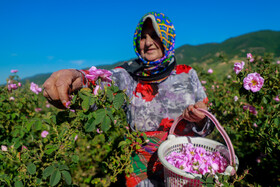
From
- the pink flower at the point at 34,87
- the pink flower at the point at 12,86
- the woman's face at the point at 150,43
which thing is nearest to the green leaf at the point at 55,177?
the woman's face at the point at 150,43

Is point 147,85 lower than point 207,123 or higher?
higher

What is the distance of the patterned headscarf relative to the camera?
171 cm

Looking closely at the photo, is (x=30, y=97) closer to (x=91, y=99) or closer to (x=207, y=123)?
(x=91, y=99)

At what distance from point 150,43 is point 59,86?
108 cm

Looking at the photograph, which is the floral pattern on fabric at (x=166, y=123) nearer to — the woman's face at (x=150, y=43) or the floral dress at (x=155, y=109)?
Answer: the floral dress at (x=155, y=109)

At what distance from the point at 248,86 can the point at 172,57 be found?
0.83 metres

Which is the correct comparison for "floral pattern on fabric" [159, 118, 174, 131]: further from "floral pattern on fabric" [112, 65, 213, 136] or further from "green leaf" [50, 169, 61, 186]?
"green leaf" [50, 169, 61, 186]

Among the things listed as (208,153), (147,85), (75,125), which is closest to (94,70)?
(75,125)

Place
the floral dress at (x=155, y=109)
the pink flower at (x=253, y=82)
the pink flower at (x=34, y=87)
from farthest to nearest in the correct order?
the pink flower at (x=34, y=87)
the floral dress at (x=155, y=109)
the pink flower at (x=253, y=82)

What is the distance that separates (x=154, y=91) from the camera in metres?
1.76

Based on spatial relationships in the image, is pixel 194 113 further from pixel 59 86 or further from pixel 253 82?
pixel 59 86

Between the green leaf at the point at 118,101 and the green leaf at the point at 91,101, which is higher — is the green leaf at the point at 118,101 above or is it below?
below

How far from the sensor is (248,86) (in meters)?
1.33

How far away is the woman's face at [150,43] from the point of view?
1.76 m
